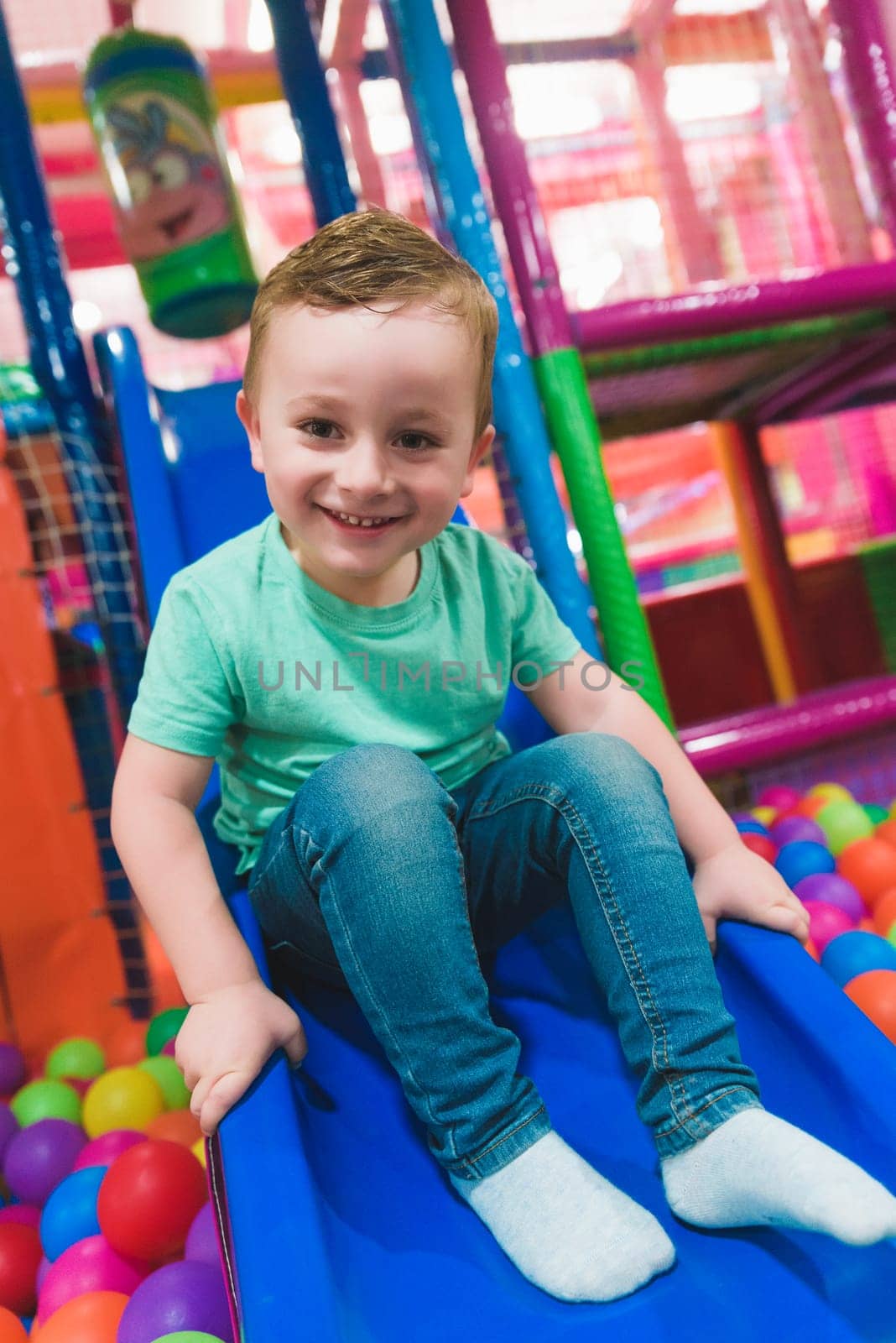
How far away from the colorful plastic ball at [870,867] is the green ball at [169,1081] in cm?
85

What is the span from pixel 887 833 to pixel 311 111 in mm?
1300

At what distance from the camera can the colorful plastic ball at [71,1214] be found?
90 cm

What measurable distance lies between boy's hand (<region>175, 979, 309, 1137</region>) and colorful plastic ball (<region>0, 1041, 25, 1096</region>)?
Answer: 0.72m

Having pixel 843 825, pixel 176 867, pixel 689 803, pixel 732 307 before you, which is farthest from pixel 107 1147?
pixel 732 307

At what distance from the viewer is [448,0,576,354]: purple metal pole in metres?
1.37

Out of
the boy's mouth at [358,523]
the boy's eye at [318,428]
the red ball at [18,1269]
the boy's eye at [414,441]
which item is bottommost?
the red ball at [18,1269]

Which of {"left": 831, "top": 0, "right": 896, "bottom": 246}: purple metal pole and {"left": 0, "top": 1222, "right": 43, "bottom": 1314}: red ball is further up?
{"left": 831, "top": 0, "right": 896, "bottom": 246}: purple metal pole

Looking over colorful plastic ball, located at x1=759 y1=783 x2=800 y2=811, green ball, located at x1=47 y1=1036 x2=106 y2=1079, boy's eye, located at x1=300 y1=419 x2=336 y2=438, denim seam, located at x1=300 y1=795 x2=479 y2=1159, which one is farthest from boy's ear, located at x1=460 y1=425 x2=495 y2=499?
colorful plastic ball, located at x1=759 y1=783 x2=800 y2=811

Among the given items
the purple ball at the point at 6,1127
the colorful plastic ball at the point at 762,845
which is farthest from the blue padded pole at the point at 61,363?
the colorful plastic ball at the point at 762,845

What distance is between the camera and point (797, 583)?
101 inches

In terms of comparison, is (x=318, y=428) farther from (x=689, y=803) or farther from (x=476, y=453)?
(x=689, y=803)

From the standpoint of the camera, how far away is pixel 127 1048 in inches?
49.9

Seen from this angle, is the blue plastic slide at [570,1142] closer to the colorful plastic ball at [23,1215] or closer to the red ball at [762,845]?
the colorful plastic ball at [23,1215]

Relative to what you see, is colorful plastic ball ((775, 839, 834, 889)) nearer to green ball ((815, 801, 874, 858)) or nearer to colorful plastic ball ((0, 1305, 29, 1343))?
green ball ((815, 801, 874, 858))
